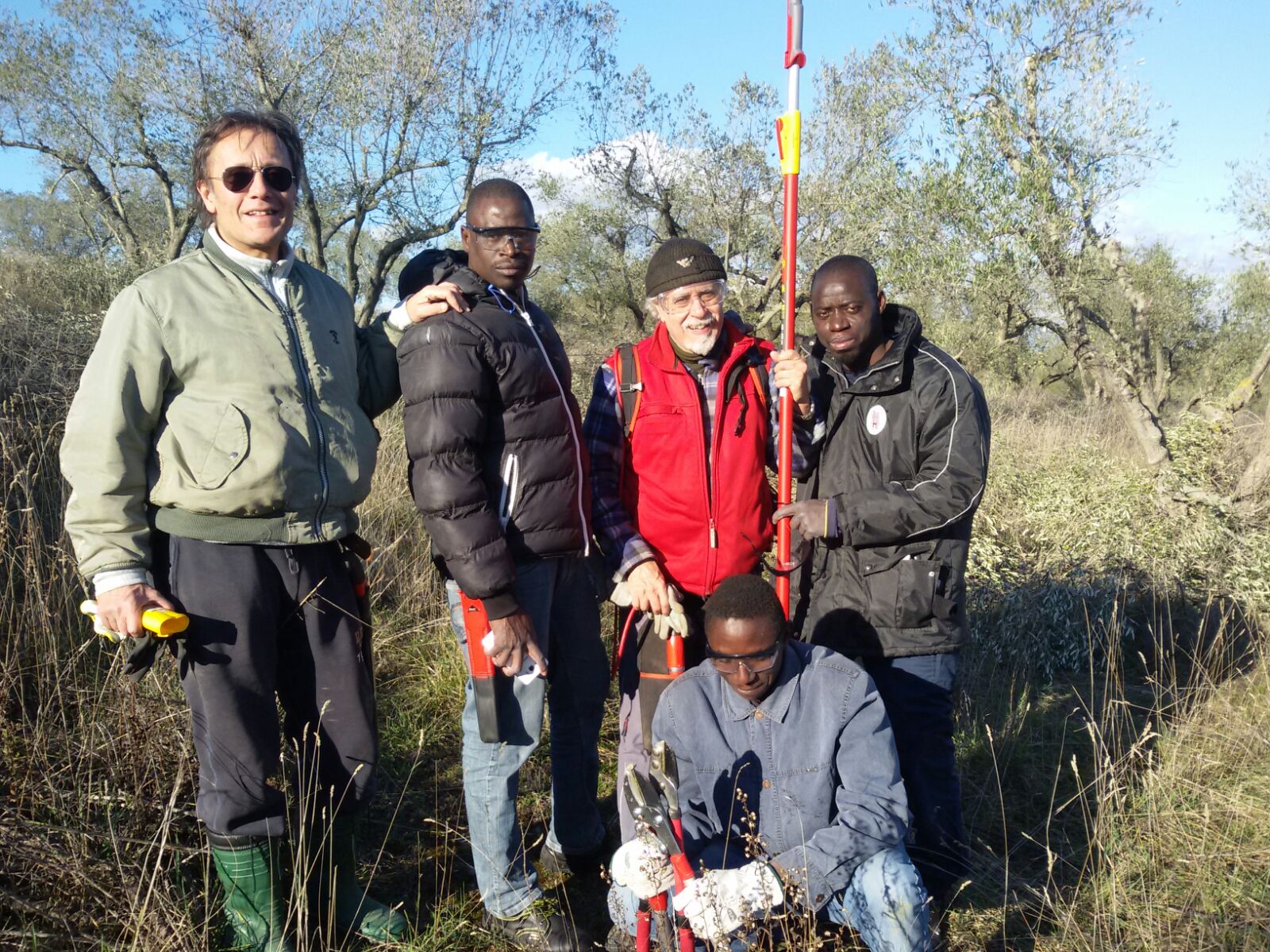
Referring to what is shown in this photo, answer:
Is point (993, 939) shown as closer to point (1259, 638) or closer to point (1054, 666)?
point (1054, 666)

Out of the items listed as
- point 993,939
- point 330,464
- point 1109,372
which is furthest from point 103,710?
point 1109,372

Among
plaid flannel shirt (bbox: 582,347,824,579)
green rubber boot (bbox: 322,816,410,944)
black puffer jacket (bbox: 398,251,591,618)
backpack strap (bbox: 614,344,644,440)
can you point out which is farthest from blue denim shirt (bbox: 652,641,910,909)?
green rubber boot (bbox: 322,816,410,944)

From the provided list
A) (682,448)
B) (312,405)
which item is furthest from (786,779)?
(312,405)

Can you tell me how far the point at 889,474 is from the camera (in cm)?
278

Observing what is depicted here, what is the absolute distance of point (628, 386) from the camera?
284 centimetres

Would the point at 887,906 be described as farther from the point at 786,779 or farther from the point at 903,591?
the point at 903,591

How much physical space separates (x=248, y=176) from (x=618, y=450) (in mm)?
1358

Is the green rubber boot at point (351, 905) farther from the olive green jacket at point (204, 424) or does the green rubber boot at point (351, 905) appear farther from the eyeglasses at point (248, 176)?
the eyeglasses at point (248, 176)

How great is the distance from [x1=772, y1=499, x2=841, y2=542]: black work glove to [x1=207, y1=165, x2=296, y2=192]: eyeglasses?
5.80ft

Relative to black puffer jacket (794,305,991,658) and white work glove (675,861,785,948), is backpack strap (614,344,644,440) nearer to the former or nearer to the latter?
black puffer jacket (794,305,991,658)

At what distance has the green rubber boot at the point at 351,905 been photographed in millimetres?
2604

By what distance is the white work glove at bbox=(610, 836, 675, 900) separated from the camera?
2.08 m

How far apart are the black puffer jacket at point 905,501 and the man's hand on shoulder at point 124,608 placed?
6.46 feet

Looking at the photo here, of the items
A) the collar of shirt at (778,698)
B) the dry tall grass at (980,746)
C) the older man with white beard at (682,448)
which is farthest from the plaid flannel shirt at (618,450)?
the dry tall grass at (980,746)
